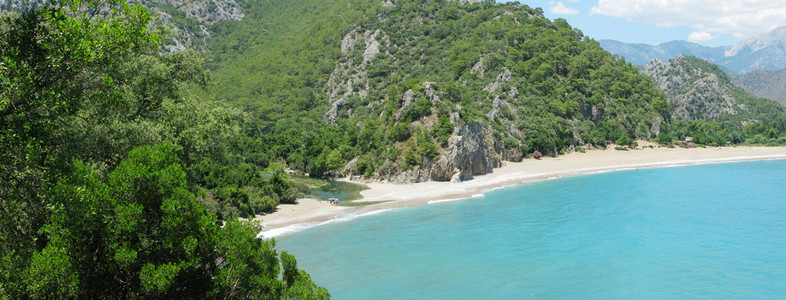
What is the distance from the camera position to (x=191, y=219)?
893cm

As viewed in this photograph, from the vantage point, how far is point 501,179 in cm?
4806

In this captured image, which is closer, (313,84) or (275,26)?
(313,84)

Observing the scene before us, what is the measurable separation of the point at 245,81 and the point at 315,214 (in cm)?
6778

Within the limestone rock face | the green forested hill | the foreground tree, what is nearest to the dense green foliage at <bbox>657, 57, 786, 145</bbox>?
the green forested hill

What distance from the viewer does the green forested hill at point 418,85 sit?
5328cm

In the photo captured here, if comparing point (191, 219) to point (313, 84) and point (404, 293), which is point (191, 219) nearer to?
point (404, 293)

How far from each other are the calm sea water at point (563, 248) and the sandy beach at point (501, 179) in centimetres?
176

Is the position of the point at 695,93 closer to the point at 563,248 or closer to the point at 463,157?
the point at 463,157

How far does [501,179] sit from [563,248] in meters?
22.7

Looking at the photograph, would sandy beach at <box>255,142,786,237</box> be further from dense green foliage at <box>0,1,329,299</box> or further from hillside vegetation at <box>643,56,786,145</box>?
dense green foliage at <box>0,1,329,299</box>

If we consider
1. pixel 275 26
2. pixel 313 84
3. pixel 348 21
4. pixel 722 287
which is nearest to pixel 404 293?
pixel 722 287

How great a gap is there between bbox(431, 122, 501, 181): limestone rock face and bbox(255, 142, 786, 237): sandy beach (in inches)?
47.5

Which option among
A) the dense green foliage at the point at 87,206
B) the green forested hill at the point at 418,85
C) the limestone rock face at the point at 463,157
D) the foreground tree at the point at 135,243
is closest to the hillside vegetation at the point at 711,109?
the green forested hill at the point at 418,85

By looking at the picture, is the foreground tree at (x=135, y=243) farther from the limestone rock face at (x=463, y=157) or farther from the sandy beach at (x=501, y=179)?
the limestone rock face at (x=463, y=157)
